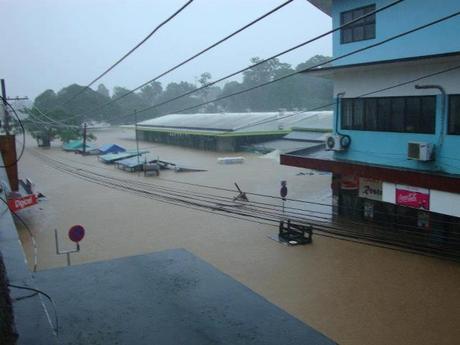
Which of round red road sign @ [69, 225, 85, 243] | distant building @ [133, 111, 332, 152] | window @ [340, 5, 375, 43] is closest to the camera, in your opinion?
round red road sign @ [69, 225, 85, 243]

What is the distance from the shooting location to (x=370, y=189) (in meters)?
16.5

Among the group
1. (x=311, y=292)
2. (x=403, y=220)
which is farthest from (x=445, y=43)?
(x=311, y=292)

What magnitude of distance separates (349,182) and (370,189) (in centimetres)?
135

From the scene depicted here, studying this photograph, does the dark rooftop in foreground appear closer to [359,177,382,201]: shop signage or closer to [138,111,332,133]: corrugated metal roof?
[359,177,382,201]: shop signage

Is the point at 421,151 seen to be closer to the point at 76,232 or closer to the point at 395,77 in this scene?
the point at 395,77

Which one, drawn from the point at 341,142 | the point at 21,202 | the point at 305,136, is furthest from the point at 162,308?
the point at 305,136

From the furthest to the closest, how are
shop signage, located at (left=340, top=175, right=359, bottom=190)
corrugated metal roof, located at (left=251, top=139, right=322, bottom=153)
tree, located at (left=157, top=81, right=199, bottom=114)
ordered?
tree, located at (left=157, top=81, right=199, bottom=114) → corrugated metal roof, located at (left=251, top=139, right=322, bottom=153) → shop signage, located at (left=340, top=175, right=359, bottom=190)

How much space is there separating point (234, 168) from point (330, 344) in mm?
32352

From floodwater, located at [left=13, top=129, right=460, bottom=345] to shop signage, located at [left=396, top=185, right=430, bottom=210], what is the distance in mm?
1874

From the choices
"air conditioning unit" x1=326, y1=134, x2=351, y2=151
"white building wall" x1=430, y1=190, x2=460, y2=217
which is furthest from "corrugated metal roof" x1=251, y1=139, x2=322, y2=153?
"white building wall" x1=430, y1=190, x2=460, y2=217

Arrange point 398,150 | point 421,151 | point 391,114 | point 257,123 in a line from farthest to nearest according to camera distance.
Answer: point 257,123
point 391,114
point 398,150
point 421,151

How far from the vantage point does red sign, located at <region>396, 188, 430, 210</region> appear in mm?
12758

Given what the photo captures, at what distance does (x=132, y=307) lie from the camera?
3.62m

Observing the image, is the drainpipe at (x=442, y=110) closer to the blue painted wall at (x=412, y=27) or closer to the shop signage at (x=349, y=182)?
the blue painted wall at (x=412, y=27)
